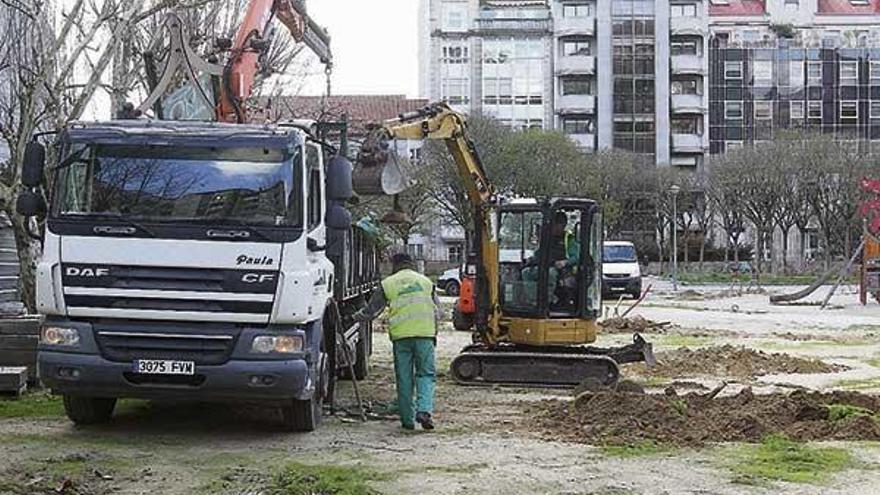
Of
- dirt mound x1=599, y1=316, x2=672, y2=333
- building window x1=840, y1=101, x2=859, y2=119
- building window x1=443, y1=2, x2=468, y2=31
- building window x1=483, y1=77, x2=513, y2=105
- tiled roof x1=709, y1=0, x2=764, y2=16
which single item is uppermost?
tiled roof x1=709, y1=0, x2=764, y2=16

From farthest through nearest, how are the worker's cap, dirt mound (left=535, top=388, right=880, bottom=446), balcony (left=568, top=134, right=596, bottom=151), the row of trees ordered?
balcony (left=568, top=134, right=596, bottom=151) → the row of trees → the worker's cap → dirt mound (left=535, top=388, right=880, bottom=446)

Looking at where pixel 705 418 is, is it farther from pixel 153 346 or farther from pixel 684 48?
pixel 684 48

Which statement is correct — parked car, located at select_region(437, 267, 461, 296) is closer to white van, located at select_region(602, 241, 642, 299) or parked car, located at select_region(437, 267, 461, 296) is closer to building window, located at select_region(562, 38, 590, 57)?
white van, located at select_region(602, 241, 642, 299)

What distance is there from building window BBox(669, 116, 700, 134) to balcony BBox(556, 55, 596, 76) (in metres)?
6.23

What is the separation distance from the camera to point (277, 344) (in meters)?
10.7

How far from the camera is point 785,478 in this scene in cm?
981

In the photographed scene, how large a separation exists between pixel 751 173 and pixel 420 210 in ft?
58.6

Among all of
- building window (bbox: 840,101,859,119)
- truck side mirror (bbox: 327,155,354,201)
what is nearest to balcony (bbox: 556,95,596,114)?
building window (bbox: 840,101,859,119)

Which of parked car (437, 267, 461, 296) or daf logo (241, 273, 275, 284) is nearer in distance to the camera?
daf logo (241, 273, 275, 284)

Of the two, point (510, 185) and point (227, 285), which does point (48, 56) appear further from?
point (510, 185)

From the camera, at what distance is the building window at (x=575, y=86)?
263ft

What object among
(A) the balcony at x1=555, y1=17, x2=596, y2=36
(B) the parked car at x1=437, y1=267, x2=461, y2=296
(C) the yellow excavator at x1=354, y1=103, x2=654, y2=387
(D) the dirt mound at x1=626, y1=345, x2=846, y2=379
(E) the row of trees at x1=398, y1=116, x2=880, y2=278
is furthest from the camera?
(A) the balcony at x1=555, y1=17, x2=596, y2=36

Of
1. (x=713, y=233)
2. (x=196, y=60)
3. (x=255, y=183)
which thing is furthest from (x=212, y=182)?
(x=713, y=233)

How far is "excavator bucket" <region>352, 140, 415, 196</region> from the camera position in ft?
44.7
